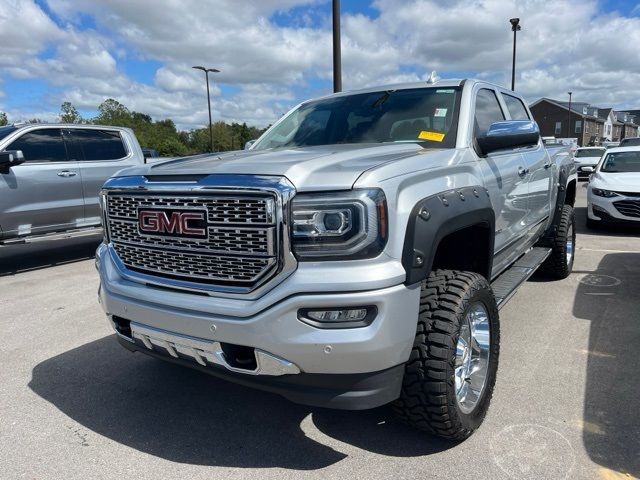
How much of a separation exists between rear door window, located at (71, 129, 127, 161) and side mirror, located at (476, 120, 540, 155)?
6.58 m

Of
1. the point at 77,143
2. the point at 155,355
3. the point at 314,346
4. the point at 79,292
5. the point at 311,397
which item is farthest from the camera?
the point at 77,143

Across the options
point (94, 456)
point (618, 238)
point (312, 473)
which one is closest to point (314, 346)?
point (312, 473)

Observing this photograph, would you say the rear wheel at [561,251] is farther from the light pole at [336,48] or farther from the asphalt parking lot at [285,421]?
the light pole at [336,48]

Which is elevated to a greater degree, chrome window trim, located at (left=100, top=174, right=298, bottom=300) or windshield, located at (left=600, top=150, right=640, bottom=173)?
chrome window trim, located at (left=100, top=174, right=298, bottom=300)

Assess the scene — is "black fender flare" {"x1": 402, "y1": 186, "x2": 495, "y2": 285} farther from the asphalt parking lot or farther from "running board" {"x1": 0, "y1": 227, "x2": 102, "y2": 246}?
"running board" {"x1": 0, "y1": 227, "x2": 102, "y2": 246}

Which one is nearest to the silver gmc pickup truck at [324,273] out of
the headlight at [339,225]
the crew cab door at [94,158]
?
the headlight at [339,225]

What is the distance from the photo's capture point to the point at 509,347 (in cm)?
397

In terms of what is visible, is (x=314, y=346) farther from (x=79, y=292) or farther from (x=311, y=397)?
(x=79, y=292)

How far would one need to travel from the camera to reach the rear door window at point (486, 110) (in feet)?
11.9

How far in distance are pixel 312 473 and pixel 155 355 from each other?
39.4 inches

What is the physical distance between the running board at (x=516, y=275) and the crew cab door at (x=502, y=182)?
14 centimetres

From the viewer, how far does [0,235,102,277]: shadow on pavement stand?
7.64m

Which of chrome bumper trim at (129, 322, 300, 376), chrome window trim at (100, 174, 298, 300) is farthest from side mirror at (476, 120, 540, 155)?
chrome bumper trim at (129, 322, 300, 376)

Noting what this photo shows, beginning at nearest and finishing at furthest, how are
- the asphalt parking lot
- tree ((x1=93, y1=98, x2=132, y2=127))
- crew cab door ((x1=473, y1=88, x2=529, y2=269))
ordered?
the asphalt parking lot → crew cab door ((x1=473, y1=88, x2=529, y2=269)) → tree ((x1=93, y1=98, x2=132, y2=127))
